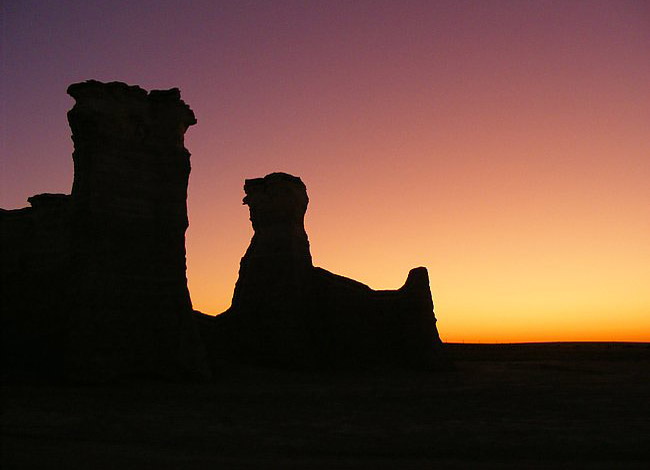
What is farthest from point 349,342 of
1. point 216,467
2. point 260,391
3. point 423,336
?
point 216,467

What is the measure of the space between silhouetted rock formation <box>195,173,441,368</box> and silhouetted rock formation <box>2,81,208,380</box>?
8.20m

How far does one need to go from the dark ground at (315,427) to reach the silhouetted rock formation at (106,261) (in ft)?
4.73

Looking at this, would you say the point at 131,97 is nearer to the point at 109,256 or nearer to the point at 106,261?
the point at 109,256

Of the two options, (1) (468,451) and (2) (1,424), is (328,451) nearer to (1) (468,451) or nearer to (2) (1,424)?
(1) (468,451)

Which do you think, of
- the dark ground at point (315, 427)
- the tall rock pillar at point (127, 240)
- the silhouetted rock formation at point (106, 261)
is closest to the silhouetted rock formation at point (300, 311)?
the silhouetted rock formation at point (106, 261)

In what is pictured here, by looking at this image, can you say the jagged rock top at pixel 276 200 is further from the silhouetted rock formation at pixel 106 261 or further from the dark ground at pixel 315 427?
the dark ground at pixel 315 427

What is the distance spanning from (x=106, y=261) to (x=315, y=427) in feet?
35.7

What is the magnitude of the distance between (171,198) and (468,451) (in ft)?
49.4

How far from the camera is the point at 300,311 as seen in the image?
2872cm

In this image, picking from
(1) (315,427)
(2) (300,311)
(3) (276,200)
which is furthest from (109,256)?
(3) (276,200)

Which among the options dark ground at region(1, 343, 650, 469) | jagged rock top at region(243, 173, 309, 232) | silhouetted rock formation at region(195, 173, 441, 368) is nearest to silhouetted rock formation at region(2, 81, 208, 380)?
dark ground at region(1, 343, 650, 469)

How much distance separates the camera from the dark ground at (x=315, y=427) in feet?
28.3

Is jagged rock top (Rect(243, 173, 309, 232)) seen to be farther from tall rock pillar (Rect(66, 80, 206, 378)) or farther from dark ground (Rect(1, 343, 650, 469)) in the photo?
dark ground (Rect(1, 343, 650, 469))

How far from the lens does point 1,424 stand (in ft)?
35.0
